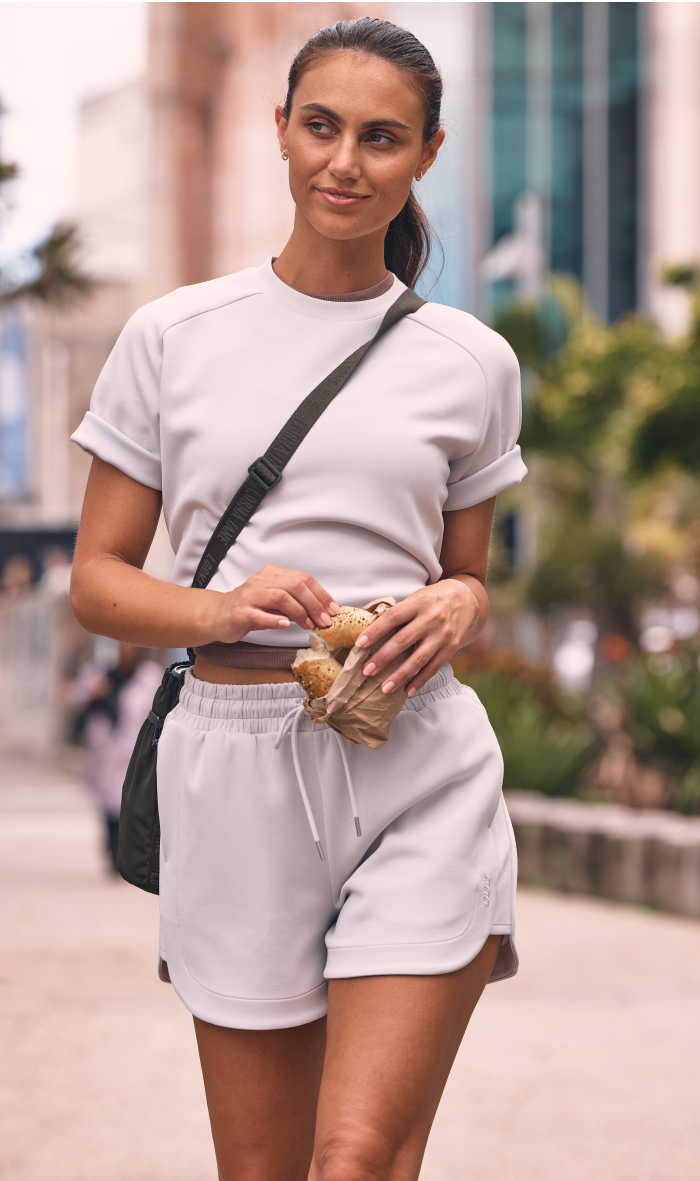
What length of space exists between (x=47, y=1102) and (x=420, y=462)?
313 cm

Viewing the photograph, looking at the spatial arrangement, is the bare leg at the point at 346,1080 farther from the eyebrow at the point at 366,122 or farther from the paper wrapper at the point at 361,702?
the eyebrow at the point at 366,122

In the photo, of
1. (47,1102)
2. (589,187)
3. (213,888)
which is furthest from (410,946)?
(589,187)

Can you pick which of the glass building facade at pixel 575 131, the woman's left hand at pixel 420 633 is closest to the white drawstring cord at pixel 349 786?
the woman's left hand at pixel 420 633

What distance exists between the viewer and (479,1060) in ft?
16.4

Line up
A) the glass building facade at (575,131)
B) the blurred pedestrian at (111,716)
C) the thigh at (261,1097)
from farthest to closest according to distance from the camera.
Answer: the glass building facade at (575,131) → the blurred pedestrian at (111,716) → the thigh at (261,1097)

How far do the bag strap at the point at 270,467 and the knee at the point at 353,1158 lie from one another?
27.3 inches

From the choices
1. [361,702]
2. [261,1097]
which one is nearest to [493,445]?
[361,702]

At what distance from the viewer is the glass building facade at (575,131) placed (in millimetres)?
49094

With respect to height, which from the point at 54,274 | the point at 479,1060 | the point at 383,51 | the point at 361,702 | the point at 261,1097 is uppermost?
the point at 383,51

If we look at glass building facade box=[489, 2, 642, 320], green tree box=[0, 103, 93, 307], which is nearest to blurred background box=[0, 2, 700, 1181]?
green tree box=[0, 103, 93, 307]

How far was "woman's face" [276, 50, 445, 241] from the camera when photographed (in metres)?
1.92

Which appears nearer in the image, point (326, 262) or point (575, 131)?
point (326, 262)

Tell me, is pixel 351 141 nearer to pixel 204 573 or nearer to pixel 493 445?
pixel 493 445

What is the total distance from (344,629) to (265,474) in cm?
24
